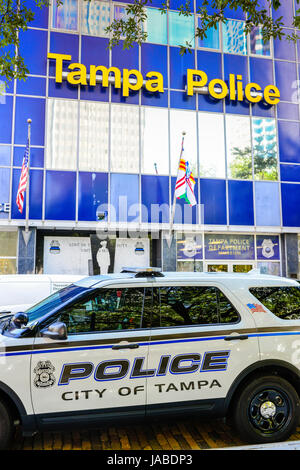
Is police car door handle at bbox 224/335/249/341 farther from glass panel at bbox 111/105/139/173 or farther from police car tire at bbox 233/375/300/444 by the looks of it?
glass panel at bbox 111/105/139/173

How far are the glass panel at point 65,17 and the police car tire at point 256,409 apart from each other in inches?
644

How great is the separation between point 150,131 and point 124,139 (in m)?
1.19

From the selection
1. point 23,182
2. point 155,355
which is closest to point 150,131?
point 23,182

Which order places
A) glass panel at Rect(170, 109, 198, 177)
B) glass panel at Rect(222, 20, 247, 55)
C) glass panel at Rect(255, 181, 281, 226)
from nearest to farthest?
glass panel at Rect(170, 109, 198, 177) < glass panel at Rect(255, 181, 281, 226) < glass panel at Rect(222, 20, 247, 55)

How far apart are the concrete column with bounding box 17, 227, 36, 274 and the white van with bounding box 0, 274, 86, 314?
25.6 feet

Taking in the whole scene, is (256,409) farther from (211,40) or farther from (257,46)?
(257,46)

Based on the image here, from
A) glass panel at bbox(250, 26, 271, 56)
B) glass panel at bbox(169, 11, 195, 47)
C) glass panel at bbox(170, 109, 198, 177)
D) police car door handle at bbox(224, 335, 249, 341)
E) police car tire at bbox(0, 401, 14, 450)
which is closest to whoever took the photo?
police car tire at bbox(0, 401, 14, 450)


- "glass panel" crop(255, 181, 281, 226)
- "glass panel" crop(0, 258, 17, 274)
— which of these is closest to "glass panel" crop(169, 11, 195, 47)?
"glass panel" crop(255, 181, 281, 226)

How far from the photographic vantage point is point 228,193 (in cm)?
1625

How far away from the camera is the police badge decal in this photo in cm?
350

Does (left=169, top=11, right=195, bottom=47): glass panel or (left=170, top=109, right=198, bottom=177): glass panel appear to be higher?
(left=169, top=11, right=195, bottom=47): glass panel

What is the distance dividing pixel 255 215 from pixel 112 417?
13938 mm
